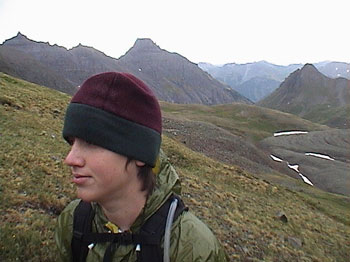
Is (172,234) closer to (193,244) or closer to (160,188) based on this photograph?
(193,244)

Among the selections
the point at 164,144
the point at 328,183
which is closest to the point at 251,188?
the point at 164,144

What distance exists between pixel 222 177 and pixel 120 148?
20.5m

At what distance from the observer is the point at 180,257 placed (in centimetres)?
294

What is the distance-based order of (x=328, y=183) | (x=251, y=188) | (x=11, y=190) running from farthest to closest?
(x=328, y=183) < (x=251, y=188) < (x=11, y=190)

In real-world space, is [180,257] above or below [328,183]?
above

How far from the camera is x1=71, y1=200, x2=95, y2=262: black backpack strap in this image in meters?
3.34

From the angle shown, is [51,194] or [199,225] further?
[51,194]

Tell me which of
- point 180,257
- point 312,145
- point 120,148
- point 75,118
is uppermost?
point 75,118

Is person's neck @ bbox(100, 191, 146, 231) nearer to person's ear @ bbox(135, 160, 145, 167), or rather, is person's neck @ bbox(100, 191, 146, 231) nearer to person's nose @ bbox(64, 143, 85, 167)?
person's ear @ bbox(135, 160, 145, 167)

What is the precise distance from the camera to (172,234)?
3027mm

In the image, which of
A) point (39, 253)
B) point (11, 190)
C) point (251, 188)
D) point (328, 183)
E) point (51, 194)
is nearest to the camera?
point (39, 253)

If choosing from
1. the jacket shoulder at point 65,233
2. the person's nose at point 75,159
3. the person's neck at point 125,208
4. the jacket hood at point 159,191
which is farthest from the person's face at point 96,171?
the jacket shoulder at point 65,233

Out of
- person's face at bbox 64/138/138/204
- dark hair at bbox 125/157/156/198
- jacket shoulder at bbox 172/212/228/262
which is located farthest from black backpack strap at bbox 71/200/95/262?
jacket shoulder at bbox 172/212/228/262

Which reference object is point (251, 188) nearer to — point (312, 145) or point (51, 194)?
→ point (51, 194)
